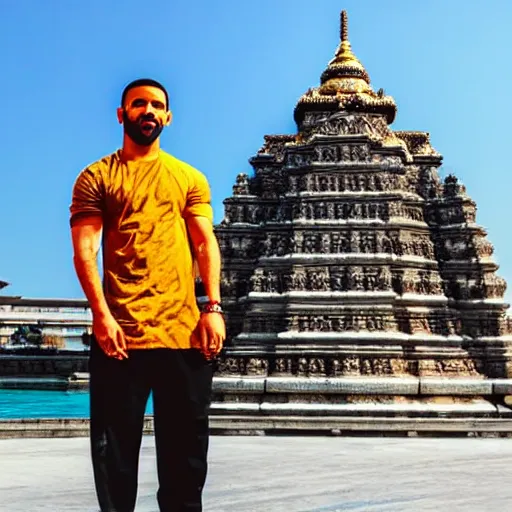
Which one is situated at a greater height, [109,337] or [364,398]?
[109,337]

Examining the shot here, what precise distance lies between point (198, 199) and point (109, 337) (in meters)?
1.07

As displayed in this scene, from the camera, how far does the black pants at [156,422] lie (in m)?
4.52

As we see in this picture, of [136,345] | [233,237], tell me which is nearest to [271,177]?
[233,237]

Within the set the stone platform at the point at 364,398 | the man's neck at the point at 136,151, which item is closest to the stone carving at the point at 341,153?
the stone platform at the point at 364,398

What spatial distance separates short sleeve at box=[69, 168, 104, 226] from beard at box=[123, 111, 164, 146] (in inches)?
15.2

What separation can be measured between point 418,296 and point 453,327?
164 cm

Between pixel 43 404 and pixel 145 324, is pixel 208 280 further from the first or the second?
pixel 43 404

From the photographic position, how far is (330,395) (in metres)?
23.2

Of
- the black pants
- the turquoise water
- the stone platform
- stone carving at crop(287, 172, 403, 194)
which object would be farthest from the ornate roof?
the black pants

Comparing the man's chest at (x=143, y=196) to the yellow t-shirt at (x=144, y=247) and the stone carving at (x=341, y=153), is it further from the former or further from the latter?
the stone carving at (x=341, y=153)

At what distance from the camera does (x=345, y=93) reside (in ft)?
108

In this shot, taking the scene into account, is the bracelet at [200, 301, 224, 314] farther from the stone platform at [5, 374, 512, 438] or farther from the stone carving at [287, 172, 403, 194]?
the stone carving at [287, 172, 403, 194]

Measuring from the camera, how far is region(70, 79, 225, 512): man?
4.52 m

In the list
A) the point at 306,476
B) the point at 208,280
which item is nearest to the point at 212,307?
the point at 208,280
